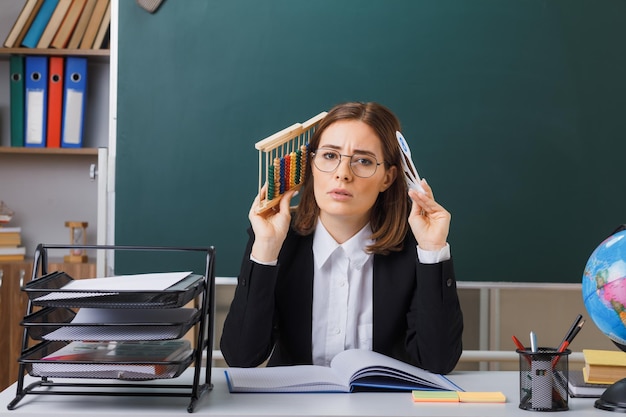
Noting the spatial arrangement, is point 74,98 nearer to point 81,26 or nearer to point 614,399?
point 81,26

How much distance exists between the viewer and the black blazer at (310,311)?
5.88 feet

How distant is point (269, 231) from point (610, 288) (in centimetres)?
81

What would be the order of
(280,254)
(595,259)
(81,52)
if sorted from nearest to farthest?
(595,259), (280,254), (81,52)

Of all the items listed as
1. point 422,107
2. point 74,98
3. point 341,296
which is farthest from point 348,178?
point 74,98

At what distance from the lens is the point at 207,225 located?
9.01ft

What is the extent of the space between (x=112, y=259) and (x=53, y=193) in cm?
90

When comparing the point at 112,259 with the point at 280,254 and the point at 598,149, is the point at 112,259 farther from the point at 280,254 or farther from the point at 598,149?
the point at 598,149

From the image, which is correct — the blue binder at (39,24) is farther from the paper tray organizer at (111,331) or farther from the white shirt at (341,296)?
the paper tray organizer at (111,331)

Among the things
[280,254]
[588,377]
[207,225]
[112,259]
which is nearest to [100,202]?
[112,259]

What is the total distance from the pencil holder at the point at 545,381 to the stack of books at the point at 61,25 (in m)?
2.57

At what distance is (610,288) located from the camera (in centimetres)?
130

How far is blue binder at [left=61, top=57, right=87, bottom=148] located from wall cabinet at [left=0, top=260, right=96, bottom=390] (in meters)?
0.56

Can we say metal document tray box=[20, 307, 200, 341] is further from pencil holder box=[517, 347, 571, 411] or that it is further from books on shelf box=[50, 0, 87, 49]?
books on shelf box=[50, 0, 87, 49]

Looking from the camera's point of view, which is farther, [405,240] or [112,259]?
[112,259]
